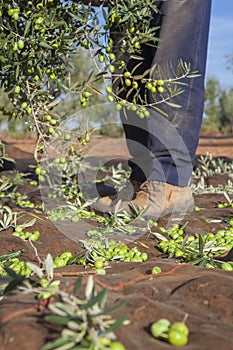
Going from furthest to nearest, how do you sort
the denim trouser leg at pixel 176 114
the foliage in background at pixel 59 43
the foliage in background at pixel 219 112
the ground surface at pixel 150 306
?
the foliage in background at pixel 219 112 → the denim trouser leg at pixel 176 114 → the foliage in background at pixel 59 43 → the ground surface at pixel 150 306

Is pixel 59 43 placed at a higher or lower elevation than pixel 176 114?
higher

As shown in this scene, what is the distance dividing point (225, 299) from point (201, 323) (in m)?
0.22

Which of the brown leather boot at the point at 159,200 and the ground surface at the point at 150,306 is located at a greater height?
the ground surface at the point at 150,306

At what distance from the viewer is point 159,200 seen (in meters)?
3.57

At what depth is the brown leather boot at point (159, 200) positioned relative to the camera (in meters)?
3.54

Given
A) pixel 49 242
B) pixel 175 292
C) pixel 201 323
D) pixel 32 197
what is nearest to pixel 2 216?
pixel 49 242

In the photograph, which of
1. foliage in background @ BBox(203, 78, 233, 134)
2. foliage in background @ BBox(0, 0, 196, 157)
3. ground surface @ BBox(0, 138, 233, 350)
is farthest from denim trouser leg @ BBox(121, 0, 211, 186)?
foliage in background @ BBox(203, 78, 233, 134)

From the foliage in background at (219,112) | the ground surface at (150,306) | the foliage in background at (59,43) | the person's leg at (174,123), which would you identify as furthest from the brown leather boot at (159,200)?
the foliage in background at (219,112)

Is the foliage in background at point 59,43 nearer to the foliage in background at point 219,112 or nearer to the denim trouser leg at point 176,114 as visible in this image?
the denim trouser leg at point 176,114

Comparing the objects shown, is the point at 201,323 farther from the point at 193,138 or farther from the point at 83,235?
the point at 193,138

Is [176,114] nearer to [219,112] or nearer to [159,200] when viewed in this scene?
[159,200]

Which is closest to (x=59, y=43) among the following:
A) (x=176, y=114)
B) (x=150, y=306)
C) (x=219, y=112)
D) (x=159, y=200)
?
(x=176, y=114)

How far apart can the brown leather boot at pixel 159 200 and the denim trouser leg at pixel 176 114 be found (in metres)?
0.05

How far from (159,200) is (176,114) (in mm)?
601
